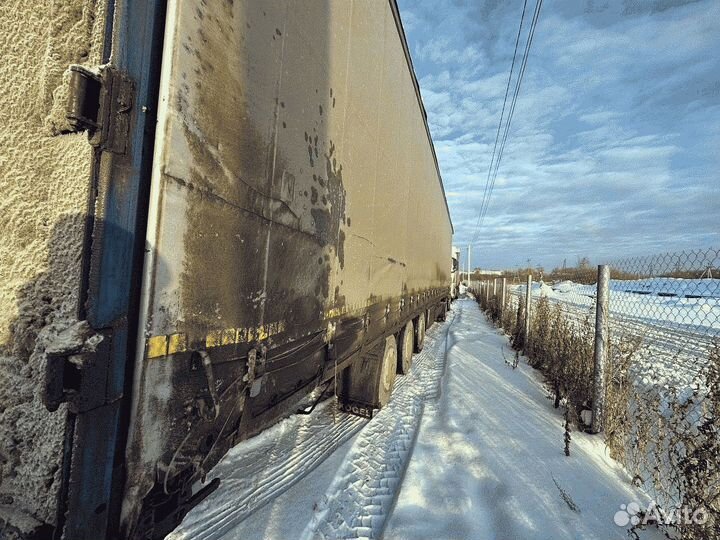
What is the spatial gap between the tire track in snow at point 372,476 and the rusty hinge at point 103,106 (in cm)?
230

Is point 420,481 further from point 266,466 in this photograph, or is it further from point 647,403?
point 647,403

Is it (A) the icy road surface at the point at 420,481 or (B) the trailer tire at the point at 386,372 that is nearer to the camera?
(A) the icy road surface at the point at 420,481

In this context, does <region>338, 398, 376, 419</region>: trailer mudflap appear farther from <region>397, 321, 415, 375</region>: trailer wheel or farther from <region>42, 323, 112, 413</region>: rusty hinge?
<region>42, 323, 112, 413</region>: rusty hinge

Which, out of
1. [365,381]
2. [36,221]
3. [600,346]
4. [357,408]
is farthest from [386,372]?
[36,221]

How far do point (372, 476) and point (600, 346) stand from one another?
273cm

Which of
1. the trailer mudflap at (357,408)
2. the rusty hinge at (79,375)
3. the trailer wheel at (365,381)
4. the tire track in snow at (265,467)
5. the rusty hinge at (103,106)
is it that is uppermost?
the rusty hinge at (103,106)

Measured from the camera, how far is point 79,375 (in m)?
0.88

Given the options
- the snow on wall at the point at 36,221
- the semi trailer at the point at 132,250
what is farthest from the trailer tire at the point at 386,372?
the snow on wall at the point at 36,221

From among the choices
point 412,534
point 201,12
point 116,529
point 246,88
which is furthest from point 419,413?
point 201,12

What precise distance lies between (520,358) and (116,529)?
764 cm

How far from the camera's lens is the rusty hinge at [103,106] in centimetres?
89

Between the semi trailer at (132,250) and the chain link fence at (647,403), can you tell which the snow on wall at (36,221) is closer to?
the semi trailer at (132,250)

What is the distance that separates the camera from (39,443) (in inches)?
36.4

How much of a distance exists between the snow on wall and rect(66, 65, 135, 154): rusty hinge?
0.05 m
